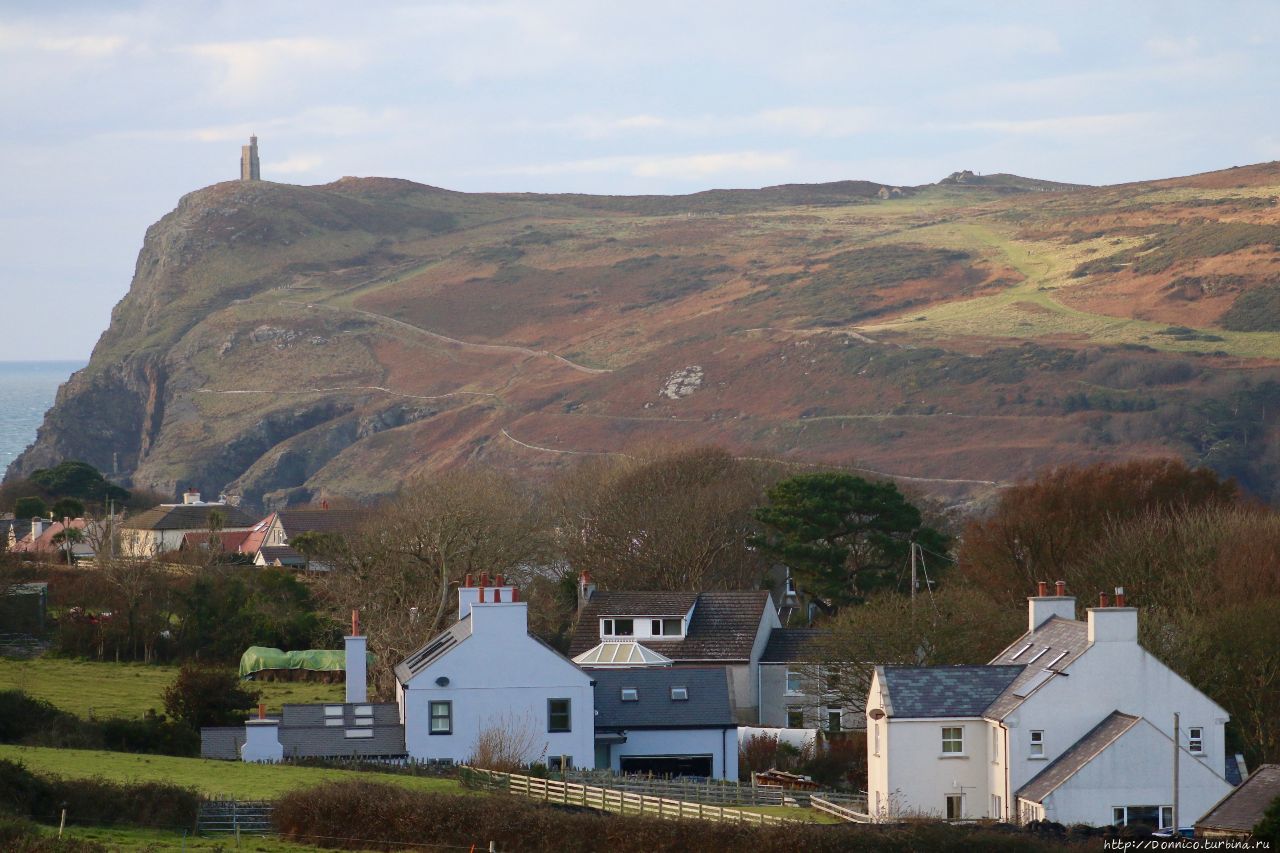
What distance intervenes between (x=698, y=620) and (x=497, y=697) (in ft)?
51.8

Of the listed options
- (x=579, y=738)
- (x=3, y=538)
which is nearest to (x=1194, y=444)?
(x=3, y=538)

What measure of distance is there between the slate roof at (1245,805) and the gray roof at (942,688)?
5440mm

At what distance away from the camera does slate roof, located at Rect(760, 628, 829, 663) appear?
52.5 meters

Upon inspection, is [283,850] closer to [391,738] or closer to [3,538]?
[391,738]

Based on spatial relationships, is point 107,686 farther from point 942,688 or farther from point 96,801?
point 942,688

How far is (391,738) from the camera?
134ft

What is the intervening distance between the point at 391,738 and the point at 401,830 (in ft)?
39.5

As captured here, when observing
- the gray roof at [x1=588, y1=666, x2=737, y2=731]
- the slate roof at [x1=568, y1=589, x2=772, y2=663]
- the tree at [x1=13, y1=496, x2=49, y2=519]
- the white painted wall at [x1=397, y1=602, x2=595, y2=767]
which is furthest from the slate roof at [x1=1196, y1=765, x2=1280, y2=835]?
the tree at [x1=13, y1=496, x2=49, y2=519]

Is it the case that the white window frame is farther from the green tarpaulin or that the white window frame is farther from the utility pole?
the green tarpaulin

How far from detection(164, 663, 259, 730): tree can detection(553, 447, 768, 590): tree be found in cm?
3068

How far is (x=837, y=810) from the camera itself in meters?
34.4

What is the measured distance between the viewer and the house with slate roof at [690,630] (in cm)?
5378

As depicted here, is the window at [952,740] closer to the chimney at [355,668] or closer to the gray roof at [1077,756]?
the gray roof at [1077,756]

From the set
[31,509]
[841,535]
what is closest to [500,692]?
[841,535]
